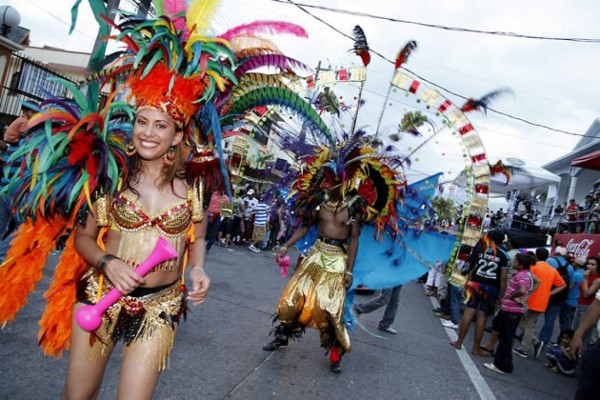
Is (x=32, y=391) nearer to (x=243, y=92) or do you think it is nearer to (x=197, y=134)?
(x=197, y=134)

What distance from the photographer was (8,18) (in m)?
10.5

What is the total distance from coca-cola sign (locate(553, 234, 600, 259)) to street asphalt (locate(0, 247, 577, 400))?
3.14 metres

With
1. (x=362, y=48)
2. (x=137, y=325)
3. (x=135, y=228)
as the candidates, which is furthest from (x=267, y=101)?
(x=362, y=48)

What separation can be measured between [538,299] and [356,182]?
4.09 meters

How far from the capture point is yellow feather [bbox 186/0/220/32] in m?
2.35

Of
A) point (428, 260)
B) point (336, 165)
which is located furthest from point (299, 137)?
point (428, 260)

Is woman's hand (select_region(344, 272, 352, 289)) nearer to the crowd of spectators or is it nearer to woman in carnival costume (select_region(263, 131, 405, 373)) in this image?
woman in carnival costume (select_region(263, 131, 405, 373))

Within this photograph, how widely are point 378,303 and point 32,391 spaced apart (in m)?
4.76

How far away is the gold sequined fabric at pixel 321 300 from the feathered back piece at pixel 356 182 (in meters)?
0.63

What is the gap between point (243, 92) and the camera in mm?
2771

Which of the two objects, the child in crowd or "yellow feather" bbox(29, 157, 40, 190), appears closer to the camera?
"yellow feather" bbox(29, 157, 40, 190)

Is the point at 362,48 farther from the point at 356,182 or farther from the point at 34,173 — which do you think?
the point at 34,173

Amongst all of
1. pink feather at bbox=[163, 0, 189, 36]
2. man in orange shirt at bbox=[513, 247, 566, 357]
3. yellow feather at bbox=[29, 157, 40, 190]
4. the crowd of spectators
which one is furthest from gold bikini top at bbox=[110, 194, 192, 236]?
man in orange shirt at bbox=[513, 247, 566, 357]

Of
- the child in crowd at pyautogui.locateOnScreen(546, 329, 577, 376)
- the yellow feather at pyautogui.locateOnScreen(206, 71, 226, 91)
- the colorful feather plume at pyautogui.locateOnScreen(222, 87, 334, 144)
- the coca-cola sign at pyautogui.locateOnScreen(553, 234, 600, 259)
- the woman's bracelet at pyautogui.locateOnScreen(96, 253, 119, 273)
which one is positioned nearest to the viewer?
the woman's bracelet at pyautogui.locateOnScreen(96, 253, 119, 273)
